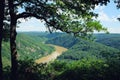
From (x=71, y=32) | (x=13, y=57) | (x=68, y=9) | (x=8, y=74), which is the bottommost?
(x=8, y=74)

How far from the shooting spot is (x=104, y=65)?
20.0 m

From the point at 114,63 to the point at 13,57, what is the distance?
6.82m

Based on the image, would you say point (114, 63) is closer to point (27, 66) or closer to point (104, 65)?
point (104, 65)

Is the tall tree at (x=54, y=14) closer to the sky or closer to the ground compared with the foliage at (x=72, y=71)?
closer to the sky

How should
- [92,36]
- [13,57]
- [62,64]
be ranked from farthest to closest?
1. [62,64]
2. [92,36]
3. [13,57]

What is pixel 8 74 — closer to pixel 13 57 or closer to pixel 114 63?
pixel 13 57

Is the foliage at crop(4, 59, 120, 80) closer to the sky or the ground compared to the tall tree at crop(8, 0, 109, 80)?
closer to the ground

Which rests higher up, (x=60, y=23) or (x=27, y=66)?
(x=60, y=23)

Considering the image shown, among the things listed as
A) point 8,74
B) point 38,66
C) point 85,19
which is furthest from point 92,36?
point 8,74

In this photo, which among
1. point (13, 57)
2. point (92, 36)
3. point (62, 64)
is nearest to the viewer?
point (13, 57)

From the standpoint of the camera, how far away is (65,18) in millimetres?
20453

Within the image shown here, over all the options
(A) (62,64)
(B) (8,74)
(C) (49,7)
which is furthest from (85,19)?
(B) (8,74)

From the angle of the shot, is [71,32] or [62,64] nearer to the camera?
[71,32]

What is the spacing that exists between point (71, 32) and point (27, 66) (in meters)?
4.06
